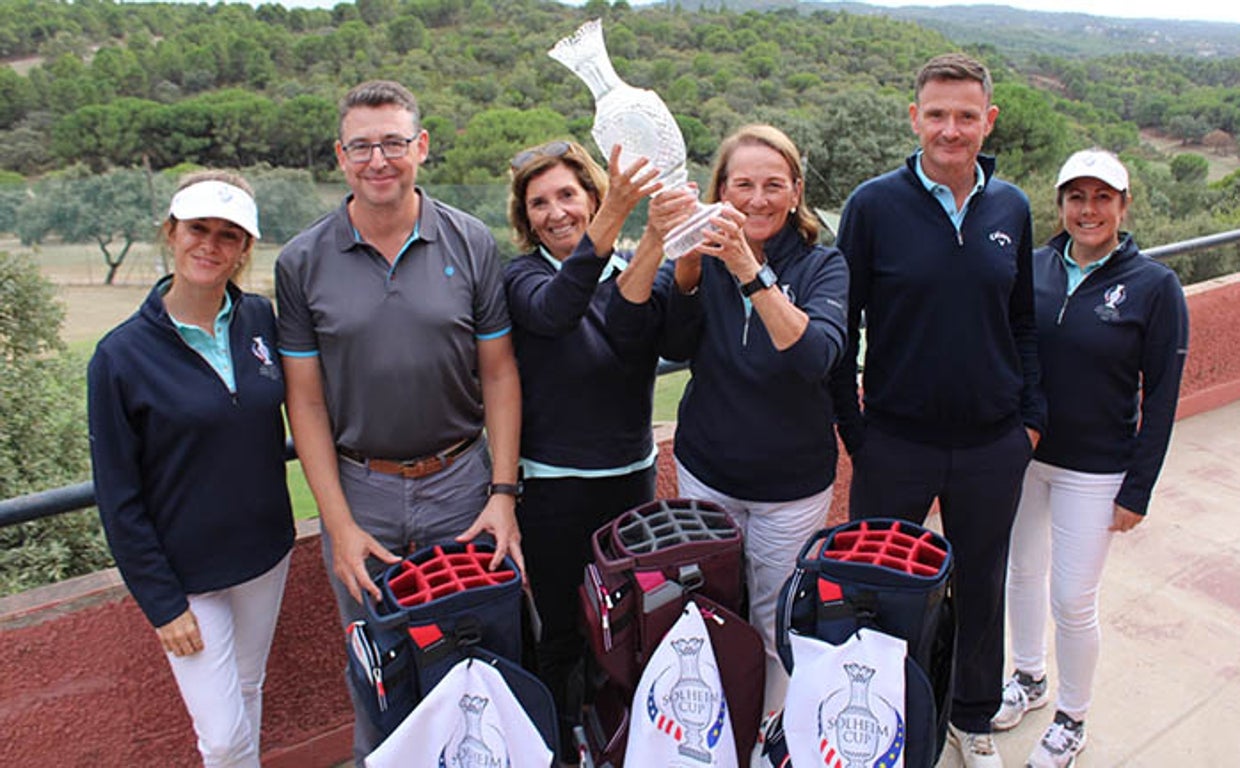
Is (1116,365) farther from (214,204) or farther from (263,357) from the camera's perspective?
(214,204)

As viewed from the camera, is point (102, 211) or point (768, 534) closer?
point (768, 534)

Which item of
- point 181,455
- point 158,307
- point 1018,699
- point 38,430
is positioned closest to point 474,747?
point 181,455

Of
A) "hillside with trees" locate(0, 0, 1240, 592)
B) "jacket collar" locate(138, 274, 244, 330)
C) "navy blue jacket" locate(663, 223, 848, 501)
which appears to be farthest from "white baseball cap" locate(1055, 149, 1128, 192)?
"hillside with trees" locate(0, 0, 1240, 592)

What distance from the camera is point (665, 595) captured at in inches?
76.4

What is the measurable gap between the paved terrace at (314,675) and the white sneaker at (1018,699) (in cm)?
3

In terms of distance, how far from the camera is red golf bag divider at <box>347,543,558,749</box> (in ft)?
5.97

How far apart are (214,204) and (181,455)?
545 mm

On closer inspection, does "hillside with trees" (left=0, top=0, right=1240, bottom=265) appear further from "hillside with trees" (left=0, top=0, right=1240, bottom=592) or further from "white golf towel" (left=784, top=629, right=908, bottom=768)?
"white golf towel" (left=784, top=629, right=908, bottom=768)

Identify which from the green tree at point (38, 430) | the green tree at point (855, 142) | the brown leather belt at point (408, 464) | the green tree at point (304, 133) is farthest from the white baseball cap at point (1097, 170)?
the green tree at point (304, 133)

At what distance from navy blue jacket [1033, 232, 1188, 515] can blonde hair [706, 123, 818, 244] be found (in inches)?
30.0

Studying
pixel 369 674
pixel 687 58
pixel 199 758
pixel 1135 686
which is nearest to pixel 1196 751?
pixel 1135 686

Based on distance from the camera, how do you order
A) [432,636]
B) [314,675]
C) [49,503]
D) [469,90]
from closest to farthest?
[432,636] < [49,503] < [314,675] < [469,90]

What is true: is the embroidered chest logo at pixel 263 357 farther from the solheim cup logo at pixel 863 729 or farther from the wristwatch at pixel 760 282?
the solheim cup logo at pixel 863 729

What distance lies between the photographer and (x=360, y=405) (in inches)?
85.5
